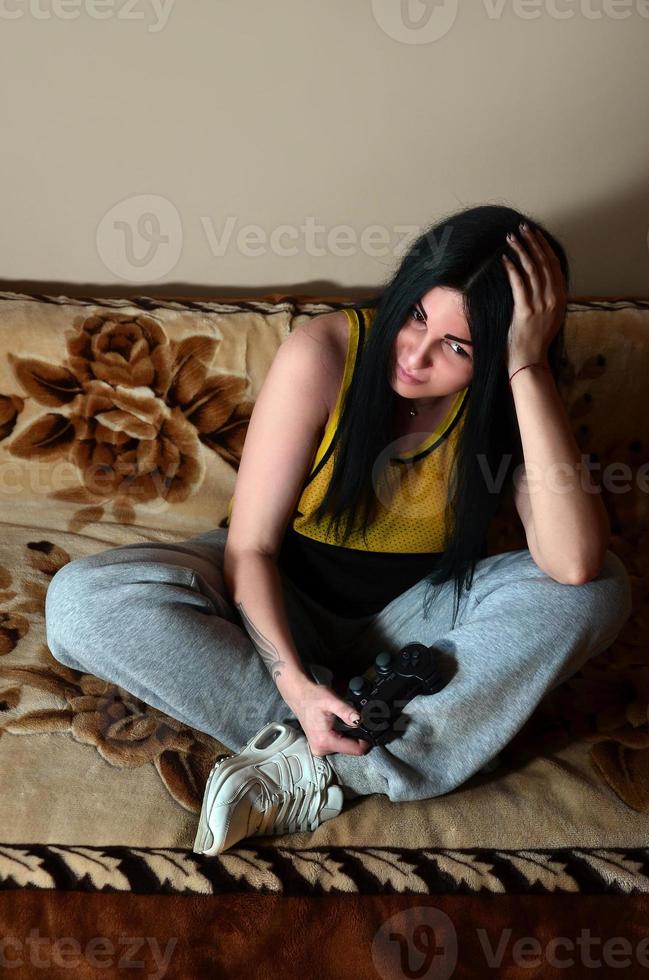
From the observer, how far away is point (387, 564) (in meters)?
1.17

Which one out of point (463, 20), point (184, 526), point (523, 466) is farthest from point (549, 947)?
point (463, 20)

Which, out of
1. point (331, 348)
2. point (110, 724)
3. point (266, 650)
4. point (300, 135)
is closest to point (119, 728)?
point (110, 724)

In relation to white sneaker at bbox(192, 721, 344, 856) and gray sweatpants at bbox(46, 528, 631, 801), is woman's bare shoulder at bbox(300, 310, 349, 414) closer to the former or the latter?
gray sweatpants at bbox(46, 528, 631, 801)

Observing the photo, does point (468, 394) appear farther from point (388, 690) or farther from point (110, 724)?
point (110, 724)

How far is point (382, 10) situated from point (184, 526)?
2.82 feet

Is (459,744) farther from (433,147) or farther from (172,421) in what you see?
(433,147)

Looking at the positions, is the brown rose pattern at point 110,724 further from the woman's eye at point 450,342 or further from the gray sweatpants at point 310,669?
the woman's eye at point 450,342

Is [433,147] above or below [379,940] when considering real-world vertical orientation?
above

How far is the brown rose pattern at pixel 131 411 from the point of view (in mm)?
1429

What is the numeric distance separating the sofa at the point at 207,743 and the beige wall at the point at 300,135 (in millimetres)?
114

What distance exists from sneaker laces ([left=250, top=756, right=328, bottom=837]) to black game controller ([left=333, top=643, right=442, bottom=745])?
0.22 ft

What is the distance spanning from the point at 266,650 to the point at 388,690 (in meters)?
0.15

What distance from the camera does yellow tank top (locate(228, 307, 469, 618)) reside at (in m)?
1.12

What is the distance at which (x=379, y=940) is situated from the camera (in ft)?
2.86
